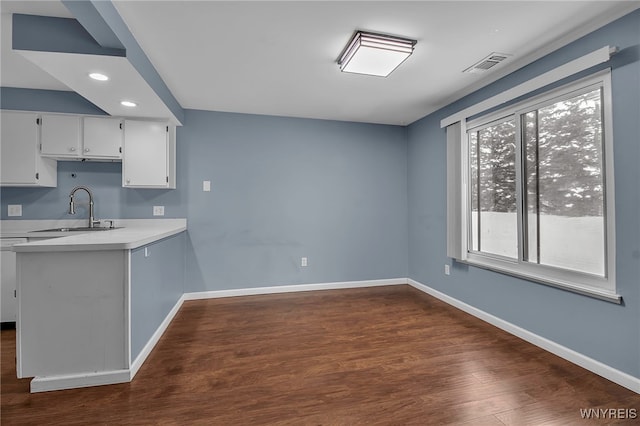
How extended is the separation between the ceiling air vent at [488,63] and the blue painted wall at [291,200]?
6.13 feet

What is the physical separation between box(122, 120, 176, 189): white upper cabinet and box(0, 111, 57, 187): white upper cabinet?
0.84 m

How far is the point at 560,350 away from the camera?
2348mm

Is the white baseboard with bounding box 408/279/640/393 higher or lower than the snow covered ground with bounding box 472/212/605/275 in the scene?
lower

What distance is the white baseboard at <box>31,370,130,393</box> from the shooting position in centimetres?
189

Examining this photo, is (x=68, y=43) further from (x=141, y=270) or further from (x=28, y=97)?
(x=28, y=97)

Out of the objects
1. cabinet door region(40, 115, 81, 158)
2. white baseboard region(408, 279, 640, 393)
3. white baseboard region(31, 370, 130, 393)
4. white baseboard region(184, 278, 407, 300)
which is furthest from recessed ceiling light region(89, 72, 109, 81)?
white baseboard region(408, 279, 640, 393)

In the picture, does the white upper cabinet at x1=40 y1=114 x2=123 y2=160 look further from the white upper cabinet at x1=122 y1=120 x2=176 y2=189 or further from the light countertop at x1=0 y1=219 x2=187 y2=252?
the light countertop at x1=0 y1=219 x2=187 y2=252

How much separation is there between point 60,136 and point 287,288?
125 inches

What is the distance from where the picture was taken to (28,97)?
3248mm

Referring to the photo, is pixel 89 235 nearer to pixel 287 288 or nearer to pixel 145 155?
pixel 145 155

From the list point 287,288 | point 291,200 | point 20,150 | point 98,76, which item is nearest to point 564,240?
point 291,200

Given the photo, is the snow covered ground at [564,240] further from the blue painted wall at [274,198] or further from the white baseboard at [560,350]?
the blue painted wall at [274,198]

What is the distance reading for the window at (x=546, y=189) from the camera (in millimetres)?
2160

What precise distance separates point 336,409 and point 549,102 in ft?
9.50
